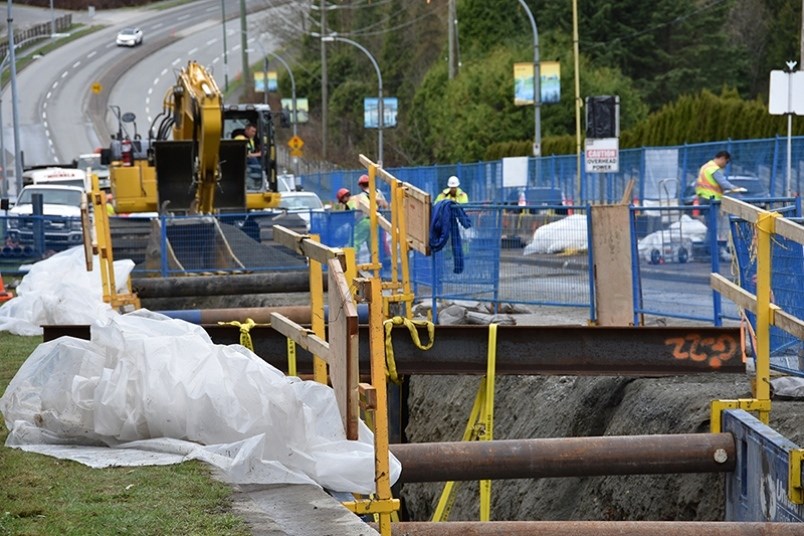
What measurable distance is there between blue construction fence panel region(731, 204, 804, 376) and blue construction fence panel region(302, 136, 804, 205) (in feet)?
42.6

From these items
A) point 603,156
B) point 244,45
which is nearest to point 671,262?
point 603,156

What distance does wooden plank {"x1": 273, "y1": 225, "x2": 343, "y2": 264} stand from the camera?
7.04m

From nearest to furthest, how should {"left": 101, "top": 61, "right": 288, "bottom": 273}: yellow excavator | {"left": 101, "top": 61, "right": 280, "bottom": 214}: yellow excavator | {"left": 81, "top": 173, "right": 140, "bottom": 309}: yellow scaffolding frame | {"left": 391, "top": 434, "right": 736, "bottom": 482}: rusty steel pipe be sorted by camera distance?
1. {"left": 391, "top": 434, "right": 736, "bottom": 482}: rusty steel pipe
2. {"left": 81, "top": 173, "right": 140, "bottom": 309}: yellow scaffolding frame
3. {"left": 101, "top": 61, "right": 288, "bottom": 273}: yellow excavator
4. {"left": 101, "top": 61, "right": 280, "bottom": 214}: yellow excavator

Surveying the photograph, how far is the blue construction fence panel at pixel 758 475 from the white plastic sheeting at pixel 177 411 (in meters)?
2.21

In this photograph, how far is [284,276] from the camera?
19812 mm

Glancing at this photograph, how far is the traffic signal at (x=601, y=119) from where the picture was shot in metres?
27.7

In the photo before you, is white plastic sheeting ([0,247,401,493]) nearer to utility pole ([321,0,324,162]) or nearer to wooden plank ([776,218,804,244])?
wooden plank ([776,218,804,244])

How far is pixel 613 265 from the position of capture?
1453 centimetres

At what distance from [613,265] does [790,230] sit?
6.65 metres

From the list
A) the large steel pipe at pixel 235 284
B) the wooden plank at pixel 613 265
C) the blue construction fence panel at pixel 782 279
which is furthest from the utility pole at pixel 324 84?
the blue construction fence panel at pixel 782 279

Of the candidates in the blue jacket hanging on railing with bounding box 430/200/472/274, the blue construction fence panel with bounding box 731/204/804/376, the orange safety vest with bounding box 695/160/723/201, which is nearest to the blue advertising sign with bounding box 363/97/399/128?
the orange safety vest with bounding box 695/160/723/201

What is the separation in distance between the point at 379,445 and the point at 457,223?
9.97 m

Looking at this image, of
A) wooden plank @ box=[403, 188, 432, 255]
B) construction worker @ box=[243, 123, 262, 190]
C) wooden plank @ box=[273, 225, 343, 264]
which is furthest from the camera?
construction worker @ box=[243, 123, 262, 190]

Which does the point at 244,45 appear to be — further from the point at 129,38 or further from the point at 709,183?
the point at 709,183
